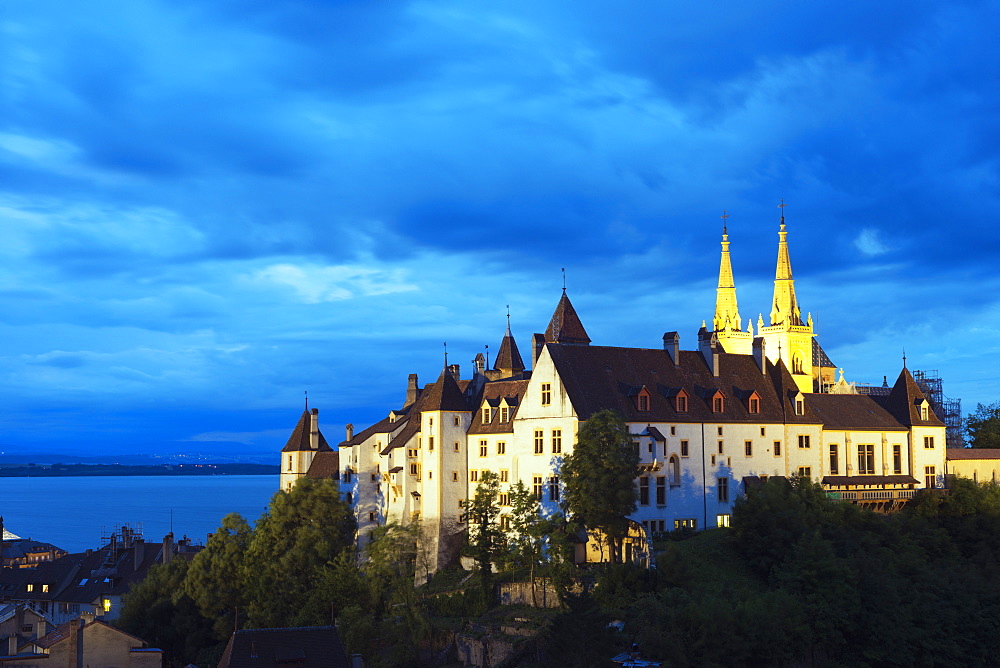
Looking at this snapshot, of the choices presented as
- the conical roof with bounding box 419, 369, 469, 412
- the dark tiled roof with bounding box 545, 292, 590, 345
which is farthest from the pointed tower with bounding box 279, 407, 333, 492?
the dark tiled roof with bounding box 545, 292, 590, 345

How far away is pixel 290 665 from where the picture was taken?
5575 centimetres

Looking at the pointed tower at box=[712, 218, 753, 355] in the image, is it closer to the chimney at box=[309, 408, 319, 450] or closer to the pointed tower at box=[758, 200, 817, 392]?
the pointed tower at box=[758, 200, 817, 392]

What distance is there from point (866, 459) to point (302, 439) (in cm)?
4702

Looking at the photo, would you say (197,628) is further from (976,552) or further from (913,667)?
(976,552)

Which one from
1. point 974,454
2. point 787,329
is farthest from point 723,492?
point 787,329

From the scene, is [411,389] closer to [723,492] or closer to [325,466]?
[325,466]

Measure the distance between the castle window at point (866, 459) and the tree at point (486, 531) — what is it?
A: 1131 inches

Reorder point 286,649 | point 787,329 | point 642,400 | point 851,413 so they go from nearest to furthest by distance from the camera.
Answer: point 286,649 → point 642,400 → point 851,413 → point 787,329

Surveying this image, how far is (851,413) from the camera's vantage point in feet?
284

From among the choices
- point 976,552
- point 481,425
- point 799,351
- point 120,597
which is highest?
point 799,351

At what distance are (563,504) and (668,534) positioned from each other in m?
8.50

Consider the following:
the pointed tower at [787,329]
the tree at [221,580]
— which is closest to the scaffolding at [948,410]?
the pointed tower at [787,329]

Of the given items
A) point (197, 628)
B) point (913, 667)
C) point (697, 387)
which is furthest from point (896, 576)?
point (197, 628)

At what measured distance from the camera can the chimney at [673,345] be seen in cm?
8356
